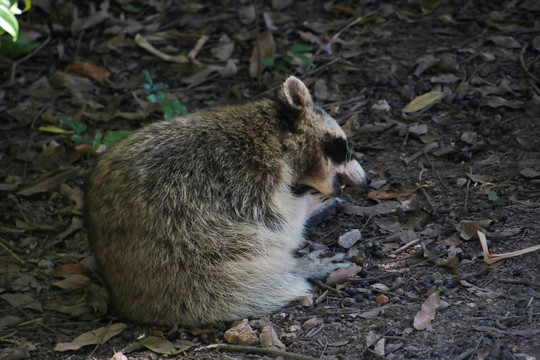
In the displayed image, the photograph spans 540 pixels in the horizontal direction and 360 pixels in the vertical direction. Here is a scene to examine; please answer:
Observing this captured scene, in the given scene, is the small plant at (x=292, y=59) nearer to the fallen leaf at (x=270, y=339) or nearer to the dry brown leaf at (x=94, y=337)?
the fallen leaf at (x=270, y=339)

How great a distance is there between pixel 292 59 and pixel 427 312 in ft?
13.2

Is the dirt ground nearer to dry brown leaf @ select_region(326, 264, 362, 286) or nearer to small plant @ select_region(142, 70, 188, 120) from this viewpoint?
dry brown leaf @ select_region(326, 264, 362, 286)

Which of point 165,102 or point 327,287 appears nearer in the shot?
point 327,287

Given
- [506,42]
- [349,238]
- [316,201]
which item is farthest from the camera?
[506,42]

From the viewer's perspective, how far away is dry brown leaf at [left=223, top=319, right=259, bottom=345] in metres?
4.47

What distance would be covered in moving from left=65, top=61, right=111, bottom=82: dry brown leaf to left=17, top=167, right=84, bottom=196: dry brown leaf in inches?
66.0

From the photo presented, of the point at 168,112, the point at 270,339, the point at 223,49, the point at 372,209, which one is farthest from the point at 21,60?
the point at 270,339

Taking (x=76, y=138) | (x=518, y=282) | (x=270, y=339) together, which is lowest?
(x=518, y=282)

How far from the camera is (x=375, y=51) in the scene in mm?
7555

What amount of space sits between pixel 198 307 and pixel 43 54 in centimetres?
520

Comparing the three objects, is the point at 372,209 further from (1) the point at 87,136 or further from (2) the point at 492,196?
(1) the point at 87,136

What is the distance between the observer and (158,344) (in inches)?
181

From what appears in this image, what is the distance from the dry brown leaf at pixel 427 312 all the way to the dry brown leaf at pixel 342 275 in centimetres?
74

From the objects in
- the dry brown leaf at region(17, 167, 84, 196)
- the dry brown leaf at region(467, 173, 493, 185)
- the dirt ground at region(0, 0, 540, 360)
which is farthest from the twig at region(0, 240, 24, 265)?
the dry brown leaf at region(467, 173, 493, 185)
